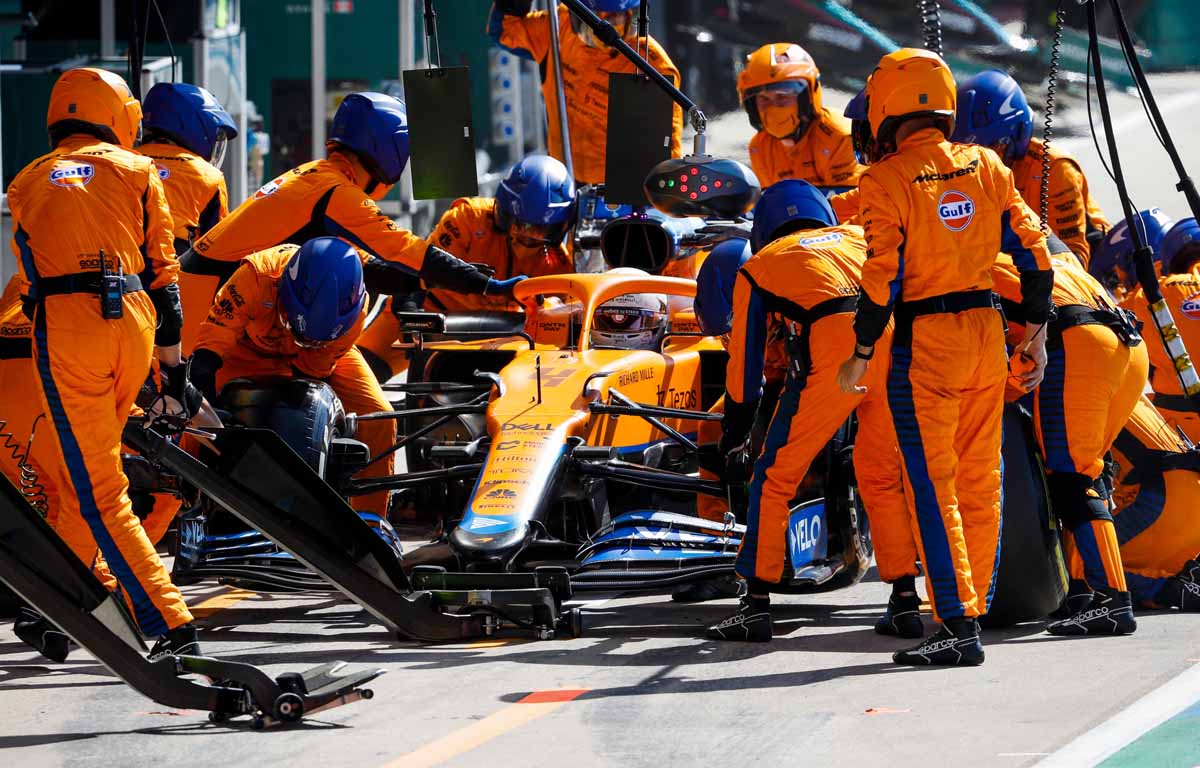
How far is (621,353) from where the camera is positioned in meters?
8.88

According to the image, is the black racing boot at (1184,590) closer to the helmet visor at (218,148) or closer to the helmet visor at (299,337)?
the helmet visor at (299,337)

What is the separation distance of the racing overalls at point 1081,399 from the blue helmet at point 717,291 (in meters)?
1.28

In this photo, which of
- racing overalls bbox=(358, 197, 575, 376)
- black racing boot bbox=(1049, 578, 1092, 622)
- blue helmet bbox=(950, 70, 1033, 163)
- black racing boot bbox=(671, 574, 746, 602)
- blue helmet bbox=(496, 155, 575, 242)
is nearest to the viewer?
black racing boot bbox=(1049, 578, 1092, 622)

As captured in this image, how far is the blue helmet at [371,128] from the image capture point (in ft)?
31.1

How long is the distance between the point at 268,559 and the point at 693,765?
2.67 m

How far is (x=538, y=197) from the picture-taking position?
402 inches

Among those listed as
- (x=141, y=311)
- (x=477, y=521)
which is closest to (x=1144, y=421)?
(x=477, y=521)

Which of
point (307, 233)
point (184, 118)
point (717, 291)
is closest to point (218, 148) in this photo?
point (184, 118)

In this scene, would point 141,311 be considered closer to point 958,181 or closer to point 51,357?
point 51,357

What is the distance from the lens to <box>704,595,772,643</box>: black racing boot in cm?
722

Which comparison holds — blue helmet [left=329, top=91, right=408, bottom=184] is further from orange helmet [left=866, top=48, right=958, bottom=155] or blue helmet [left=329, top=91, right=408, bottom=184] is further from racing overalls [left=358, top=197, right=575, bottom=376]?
orange helmet [left=866, top=48, right=958, bottom=155]

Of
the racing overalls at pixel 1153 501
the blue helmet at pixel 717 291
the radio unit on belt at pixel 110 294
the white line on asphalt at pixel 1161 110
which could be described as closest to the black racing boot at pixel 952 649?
the racing overalls at pixel 1153 501

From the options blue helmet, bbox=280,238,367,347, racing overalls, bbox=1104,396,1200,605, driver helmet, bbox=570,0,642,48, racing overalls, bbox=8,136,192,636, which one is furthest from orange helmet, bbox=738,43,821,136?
racing overalls, bbox=8,136,192,636

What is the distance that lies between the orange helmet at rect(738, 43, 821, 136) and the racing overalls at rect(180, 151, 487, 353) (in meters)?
2.42
